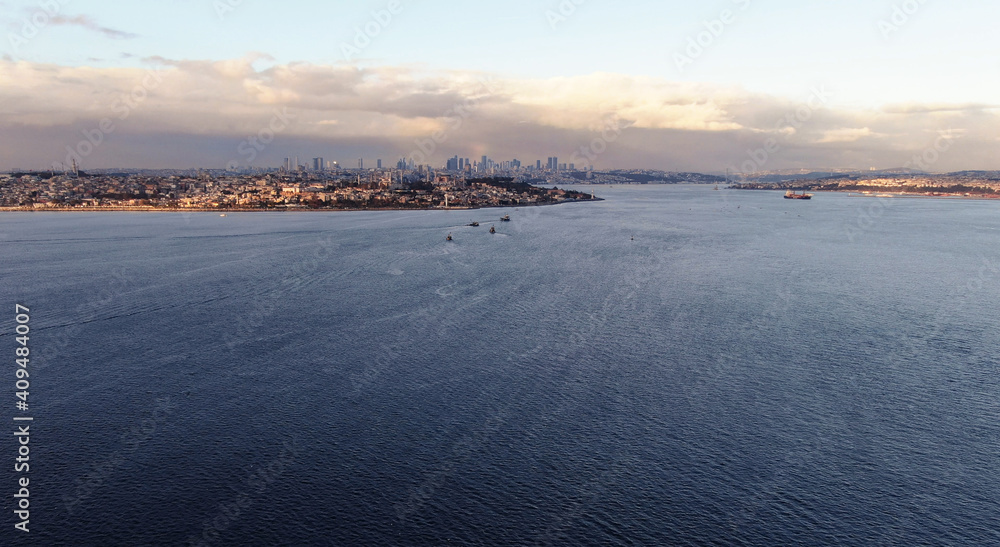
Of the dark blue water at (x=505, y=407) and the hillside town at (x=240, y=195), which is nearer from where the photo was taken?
the dark blue water at (x=505, y=407)

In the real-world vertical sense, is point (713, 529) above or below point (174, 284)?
below

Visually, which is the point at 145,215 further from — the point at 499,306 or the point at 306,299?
the point at 499,306

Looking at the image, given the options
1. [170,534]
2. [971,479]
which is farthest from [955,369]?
[170,534]

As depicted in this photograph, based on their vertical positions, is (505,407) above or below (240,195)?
below

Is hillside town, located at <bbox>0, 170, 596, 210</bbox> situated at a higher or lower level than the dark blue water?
higher

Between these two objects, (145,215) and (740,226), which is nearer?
(740,226)

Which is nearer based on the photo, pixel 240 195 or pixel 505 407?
pixel 505 407

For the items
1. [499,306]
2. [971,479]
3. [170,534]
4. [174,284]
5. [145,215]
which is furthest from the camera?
[145,215]

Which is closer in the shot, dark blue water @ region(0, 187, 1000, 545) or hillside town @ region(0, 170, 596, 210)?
dark blue water @ region(0, 187, 1000, 545)
